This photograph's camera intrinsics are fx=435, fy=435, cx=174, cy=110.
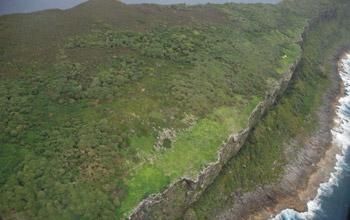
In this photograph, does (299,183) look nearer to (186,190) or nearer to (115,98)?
(186,190)

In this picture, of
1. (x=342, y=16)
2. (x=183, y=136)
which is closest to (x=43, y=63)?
(x=183, y=136)

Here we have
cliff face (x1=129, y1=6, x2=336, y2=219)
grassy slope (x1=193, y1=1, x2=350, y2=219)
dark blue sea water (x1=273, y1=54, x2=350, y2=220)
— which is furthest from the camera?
dark blue sea water (x1=273, y1=54, x2=350, y2=220)

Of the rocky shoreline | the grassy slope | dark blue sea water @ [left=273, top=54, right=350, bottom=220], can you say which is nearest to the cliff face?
the grassy slope

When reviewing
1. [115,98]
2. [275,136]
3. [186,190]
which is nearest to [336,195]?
[275,136]

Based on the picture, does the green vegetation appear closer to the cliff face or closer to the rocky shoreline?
the cliff face

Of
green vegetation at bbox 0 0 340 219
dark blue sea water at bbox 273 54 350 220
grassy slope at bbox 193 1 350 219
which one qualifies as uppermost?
green vegetation at bbox 0 0 340 219

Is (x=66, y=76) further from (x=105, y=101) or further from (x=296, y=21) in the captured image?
(x=296, y=21)

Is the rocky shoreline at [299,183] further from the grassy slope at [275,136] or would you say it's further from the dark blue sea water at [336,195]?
the grassy slope at [275,136]
